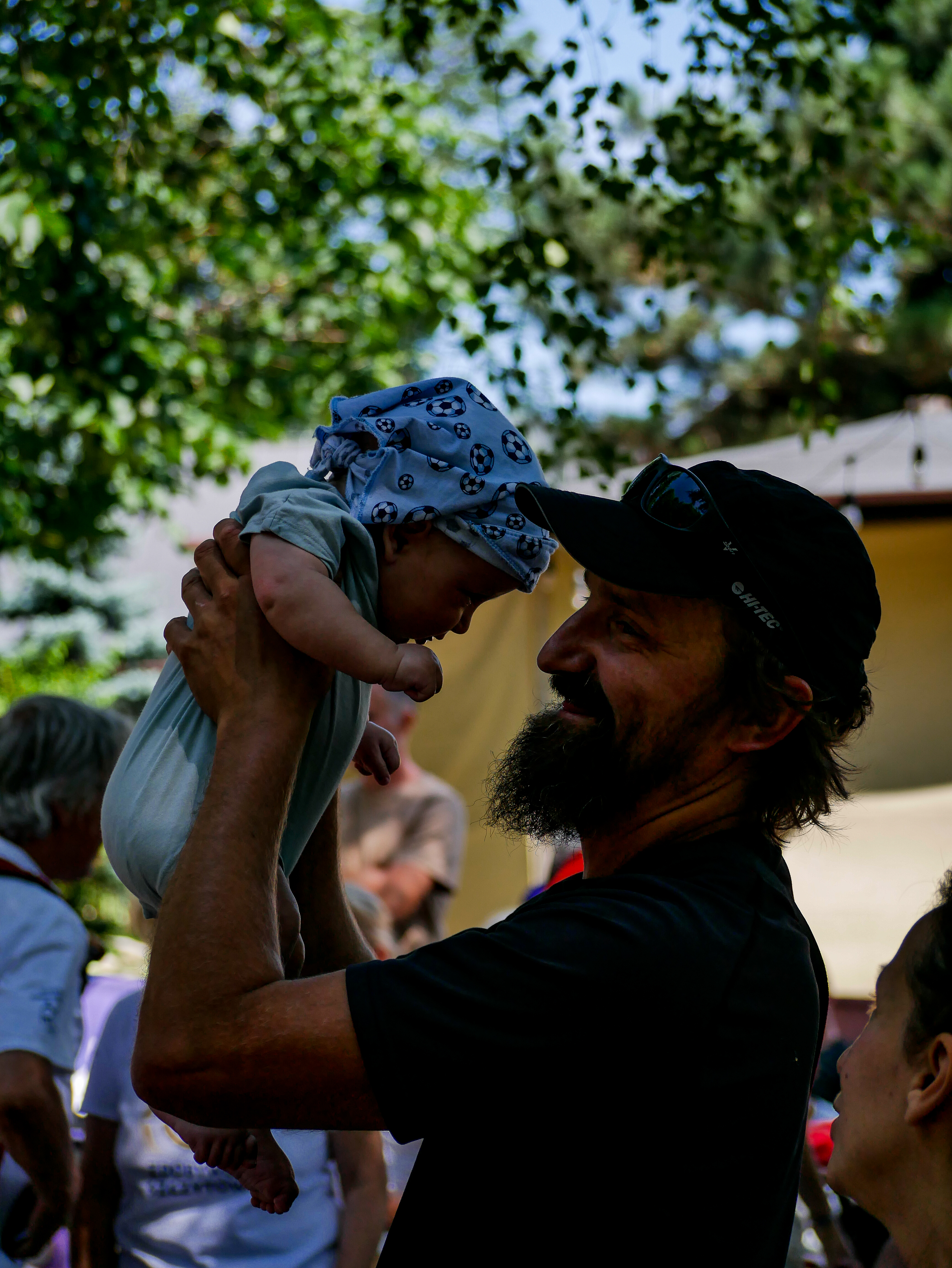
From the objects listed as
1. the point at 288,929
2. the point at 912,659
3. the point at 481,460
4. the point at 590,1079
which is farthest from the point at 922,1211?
the point at 912,659

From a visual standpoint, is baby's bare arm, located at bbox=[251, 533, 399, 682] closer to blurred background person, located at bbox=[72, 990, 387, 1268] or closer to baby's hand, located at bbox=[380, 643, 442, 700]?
baby's hand, located at bbox=[380, 643, 442, 700]

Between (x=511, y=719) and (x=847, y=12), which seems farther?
(x=511, y=719)

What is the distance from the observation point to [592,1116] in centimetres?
127

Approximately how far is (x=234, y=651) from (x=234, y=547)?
0.17 m

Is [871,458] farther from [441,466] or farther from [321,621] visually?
[321,621]

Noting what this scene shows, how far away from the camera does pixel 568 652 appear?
5.40 ft

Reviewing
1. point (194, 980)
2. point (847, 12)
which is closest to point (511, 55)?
point (847, 12)

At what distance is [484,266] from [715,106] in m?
1.00

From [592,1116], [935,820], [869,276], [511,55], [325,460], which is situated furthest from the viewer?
[935,820]

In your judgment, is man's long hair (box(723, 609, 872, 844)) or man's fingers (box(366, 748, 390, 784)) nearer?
man's long hair (box(723, 609, 872, 844))

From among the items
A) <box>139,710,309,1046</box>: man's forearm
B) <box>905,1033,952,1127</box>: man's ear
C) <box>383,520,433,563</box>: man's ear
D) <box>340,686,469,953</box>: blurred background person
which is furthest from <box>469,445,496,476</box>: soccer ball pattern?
<box>340,686,469,953</box>: blurred background person

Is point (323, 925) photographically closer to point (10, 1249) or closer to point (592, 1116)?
point (592, 1116)

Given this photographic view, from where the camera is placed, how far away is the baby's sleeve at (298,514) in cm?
159

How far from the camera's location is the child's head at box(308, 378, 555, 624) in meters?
1.75
